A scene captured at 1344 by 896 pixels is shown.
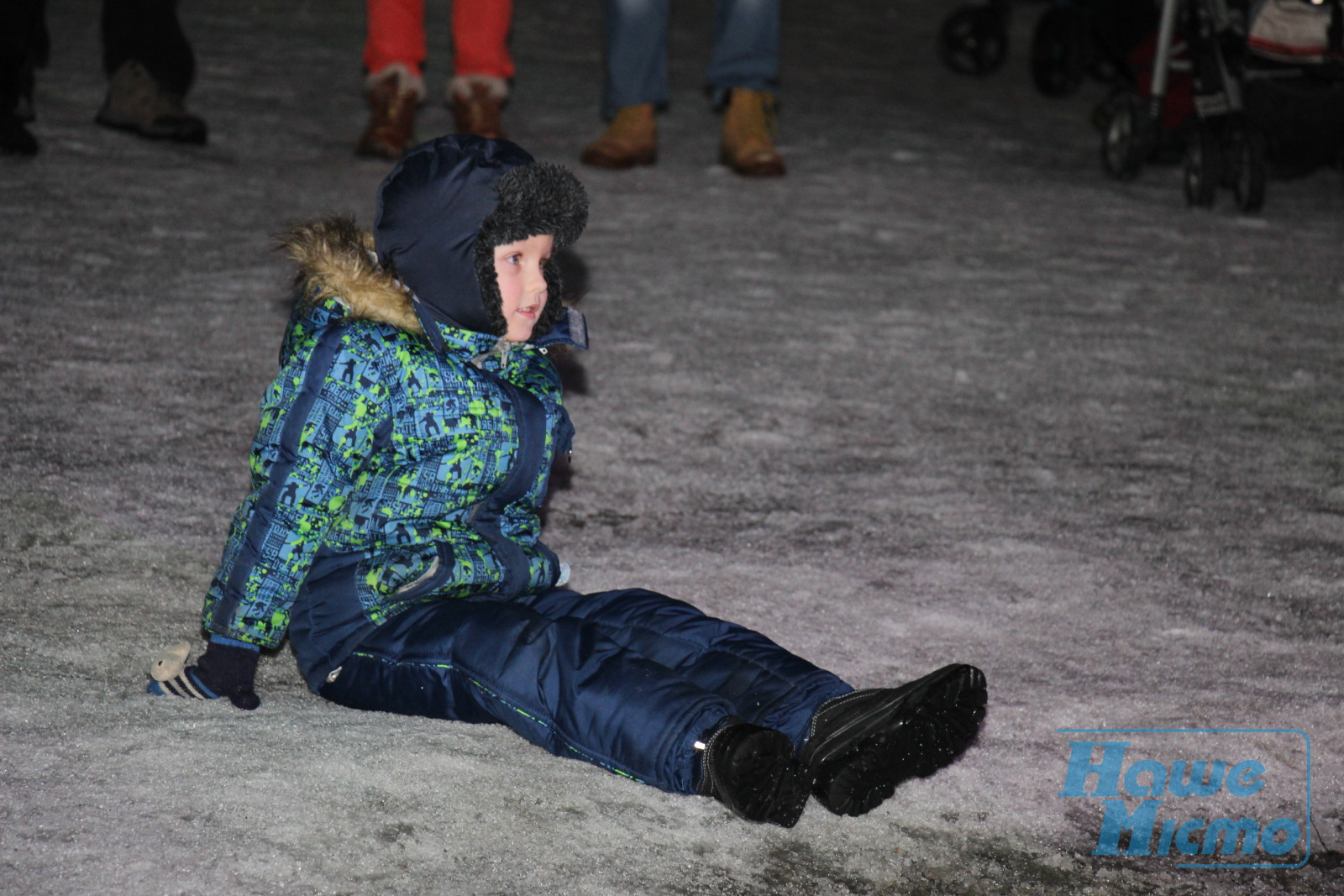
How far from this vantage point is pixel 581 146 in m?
5.22

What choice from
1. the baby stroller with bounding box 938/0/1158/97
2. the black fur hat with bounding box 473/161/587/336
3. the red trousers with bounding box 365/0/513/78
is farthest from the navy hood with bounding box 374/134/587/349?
the baby stroller with bounding box 938/0/1158/97

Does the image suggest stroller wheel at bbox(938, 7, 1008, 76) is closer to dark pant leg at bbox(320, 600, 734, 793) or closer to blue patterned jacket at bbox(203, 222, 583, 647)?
blue patterned jacket at bbox(203, 222, 583, 647)

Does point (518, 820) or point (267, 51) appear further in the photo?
point (267, 51)

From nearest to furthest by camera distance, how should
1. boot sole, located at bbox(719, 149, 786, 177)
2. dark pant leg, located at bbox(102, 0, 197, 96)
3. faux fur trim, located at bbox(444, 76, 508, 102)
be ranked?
dark pant leg, located at bbox(102, 0, 197, 96)
faux fur trim, located at bbox(444, 76, 508, 102)
boot sole, located at bbox(719, 149, 786, 177)

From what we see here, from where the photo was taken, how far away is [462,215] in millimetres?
1733

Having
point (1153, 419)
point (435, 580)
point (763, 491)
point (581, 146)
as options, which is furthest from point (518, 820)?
point (581, 146)

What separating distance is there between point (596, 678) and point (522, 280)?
0.50m

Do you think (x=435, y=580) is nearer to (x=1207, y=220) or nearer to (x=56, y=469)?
(x=56, y=469)

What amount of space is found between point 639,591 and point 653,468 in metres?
0.82

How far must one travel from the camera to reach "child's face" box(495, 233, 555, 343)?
177 centimetres

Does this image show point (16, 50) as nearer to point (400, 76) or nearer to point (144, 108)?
point (144, 108)

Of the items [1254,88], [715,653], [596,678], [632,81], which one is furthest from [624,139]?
[596,678]

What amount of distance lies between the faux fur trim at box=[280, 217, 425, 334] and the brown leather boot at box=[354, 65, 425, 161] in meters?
2.94

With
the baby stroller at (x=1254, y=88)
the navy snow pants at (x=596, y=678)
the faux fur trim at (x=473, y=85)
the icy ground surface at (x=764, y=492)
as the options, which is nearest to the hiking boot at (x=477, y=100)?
the faux fur trim at (x=473, y=85)
